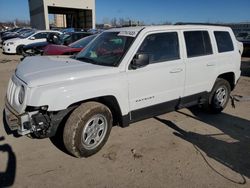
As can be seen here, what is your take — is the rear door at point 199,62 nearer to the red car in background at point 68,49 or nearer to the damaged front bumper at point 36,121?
the damaged front bumper at point 36,121

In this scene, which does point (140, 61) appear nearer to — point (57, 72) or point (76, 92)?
point (76, 92)

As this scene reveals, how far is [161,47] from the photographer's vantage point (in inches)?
170

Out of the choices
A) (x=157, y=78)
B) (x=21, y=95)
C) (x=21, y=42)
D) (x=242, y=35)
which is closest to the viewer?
(x=21, y=95)

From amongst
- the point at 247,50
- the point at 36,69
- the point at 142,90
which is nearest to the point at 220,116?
the point at 142,90

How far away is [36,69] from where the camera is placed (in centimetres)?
371

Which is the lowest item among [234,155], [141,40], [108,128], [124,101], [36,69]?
[234,155]

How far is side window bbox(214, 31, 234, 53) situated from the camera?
526cm

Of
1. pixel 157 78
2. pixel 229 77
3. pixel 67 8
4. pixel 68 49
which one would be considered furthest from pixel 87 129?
pixel 67 8

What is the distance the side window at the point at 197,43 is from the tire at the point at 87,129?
2055mm

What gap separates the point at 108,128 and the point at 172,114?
217 cm

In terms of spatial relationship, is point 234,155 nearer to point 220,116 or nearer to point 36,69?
point 220,116

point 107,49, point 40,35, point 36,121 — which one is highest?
point 107,49

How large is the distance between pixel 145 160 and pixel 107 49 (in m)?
1.98

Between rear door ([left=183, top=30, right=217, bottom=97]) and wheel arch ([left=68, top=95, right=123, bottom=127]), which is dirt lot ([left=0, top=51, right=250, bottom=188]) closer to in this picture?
wheel arch ([left=68, top=95, right=123, bottom=127])
